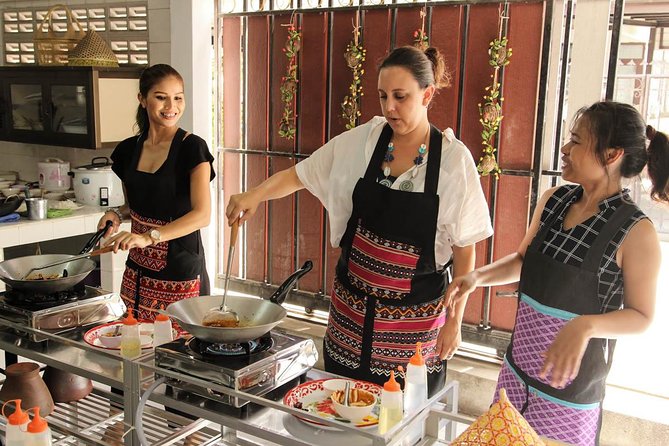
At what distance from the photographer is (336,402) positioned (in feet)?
5.26

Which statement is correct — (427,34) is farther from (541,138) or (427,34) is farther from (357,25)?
(541,138)

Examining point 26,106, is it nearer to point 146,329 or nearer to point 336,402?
point 146,329

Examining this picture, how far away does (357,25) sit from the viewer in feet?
13.2

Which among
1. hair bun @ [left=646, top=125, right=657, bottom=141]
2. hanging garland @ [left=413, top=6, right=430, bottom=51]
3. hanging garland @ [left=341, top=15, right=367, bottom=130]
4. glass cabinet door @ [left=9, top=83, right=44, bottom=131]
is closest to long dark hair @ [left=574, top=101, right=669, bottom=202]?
hair bun @ [left=646, top=125, right=657, bottom=141]

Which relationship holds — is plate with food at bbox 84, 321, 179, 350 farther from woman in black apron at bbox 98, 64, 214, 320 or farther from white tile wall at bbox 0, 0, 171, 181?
white tile wall at bbox 0, 0, 171, 181

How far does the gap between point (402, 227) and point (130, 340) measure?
906 mm

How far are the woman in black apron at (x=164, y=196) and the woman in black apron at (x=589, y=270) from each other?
1.24 meters

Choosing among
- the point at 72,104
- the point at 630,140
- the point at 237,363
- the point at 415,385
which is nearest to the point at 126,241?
the point at 237,363

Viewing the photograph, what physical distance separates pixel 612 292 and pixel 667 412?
186 cm

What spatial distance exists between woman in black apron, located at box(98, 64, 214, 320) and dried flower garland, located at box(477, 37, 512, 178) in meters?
1.62

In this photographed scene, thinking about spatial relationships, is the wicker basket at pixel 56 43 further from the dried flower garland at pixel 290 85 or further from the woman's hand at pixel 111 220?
the woman's hand at pixel 111 220

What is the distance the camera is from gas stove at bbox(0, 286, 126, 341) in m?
2.08

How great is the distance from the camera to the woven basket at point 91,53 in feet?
14.7

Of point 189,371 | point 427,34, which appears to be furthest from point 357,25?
point 189,371
